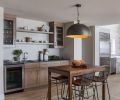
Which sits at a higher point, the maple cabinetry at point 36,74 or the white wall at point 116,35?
the white wall at point 116,35

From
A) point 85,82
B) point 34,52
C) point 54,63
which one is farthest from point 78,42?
point 85,82

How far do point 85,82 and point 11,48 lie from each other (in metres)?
2.89

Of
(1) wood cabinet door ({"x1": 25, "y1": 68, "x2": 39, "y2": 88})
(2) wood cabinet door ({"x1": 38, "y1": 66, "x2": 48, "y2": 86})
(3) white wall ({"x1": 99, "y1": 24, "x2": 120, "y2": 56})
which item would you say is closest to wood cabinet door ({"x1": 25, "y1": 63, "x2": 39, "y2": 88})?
(1) wood cabinet door ({"x1": 25, "y1": 68, "x2": 39, "y2": 88})

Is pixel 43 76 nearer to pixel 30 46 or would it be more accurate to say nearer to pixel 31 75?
pixel 31 75

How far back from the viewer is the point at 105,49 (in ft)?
27.3

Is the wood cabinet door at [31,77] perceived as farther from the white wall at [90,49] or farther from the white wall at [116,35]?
the white wall at [116,35]

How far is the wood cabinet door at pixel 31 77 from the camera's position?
513cm

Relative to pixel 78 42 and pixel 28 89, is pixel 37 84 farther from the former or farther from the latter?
pixel 78 42

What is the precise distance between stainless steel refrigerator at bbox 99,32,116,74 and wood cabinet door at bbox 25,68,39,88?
394 cm

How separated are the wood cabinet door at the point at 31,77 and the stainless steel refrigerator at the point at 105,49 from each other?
394 centimetres

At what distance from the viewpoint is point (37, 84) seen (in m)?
5.40

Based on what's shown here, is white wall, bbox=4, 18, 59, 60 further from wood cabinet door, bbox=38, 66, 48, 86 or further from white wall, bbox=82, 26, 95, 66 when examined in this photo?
white wall, bbox=82, 26, 95, 66

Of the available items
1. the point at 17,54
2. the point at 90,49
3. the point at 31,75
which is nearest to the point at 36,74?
the point at 31,75

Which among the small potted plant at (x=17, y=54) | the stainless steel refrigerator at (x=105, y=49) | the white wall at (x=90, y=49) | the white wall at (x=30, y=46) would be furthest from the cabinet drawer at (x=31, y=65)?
the stainless steel refrigerator at (x=105, y=49)
